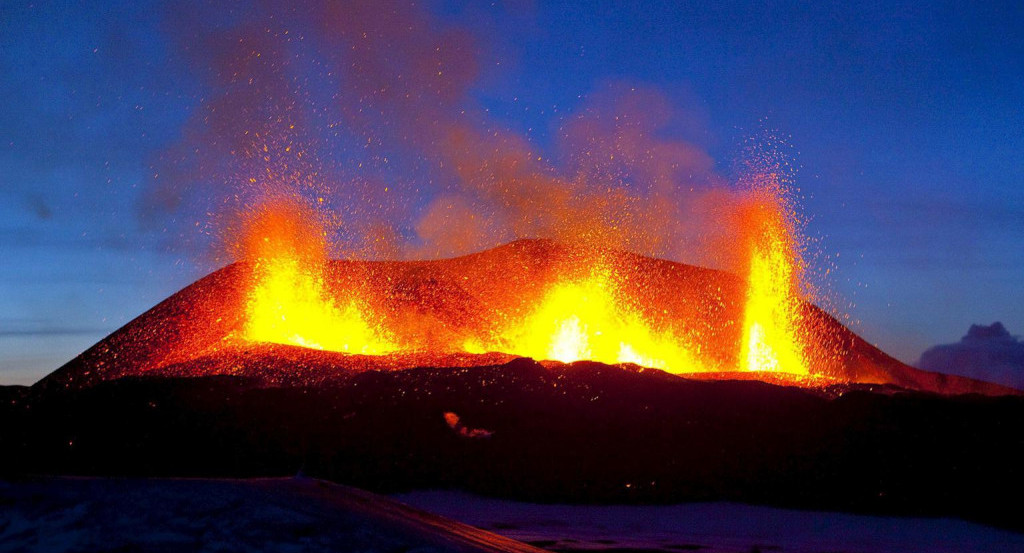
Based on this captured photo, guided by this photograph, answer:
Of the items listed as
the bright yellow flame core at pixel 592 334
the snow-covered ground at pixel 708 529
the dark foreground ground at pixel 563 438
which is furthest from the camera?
the bright yellow flame core at pixel 592 334

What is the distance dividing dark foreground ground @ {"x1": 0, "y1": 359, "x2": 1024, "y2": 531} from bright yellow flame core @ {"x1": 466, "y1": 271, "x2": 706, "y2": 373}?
260 inches

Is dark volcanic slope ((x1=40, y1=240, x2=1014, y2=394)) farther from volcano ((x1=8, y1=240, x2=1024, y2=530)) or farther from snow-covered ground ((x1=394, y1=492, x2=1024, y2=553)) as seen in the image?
snow-covered ground ((x1=394, y1=492, x2=1024, y2=553))

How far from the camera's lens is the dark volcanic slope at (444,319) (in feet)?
47.7

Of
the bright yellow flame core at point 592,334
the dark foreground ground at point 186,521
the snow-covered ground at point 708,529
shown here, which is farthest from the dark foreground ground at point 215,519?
the bright yellow flame core at point 592,334

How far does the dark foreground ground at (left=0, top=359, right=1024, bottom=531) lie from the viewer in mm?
11562

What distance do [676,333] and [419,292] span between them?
25.4 feet

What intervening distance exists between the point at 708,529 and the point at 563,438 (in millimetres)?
2654

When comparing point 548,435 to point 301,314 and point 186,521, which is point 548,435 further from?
point 186,521

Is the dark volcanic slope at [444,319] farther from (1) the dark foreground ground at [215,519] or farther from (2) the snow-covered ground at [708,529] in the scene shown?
(1) the dark foreground ground at [215,519]

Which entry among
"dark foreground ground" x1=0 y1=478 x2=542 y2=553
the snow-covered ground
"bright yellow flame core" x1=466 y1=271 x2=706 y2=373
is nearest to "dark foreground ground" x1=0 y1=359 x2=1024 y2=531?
the snow-covered ground

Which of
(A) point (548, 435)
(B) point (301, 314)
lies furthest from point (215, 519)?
(B) point (301, 314)

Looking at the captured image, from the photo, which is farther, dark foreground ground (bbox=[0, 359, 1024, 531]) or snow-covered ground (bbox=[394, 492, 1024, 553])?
dark foreground ground (bbox=[0, 359, 1024, 531])

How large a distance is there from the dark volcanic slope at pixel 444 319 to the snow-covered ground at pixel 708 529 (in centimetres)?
366

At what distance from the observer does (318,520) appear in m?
2.63
